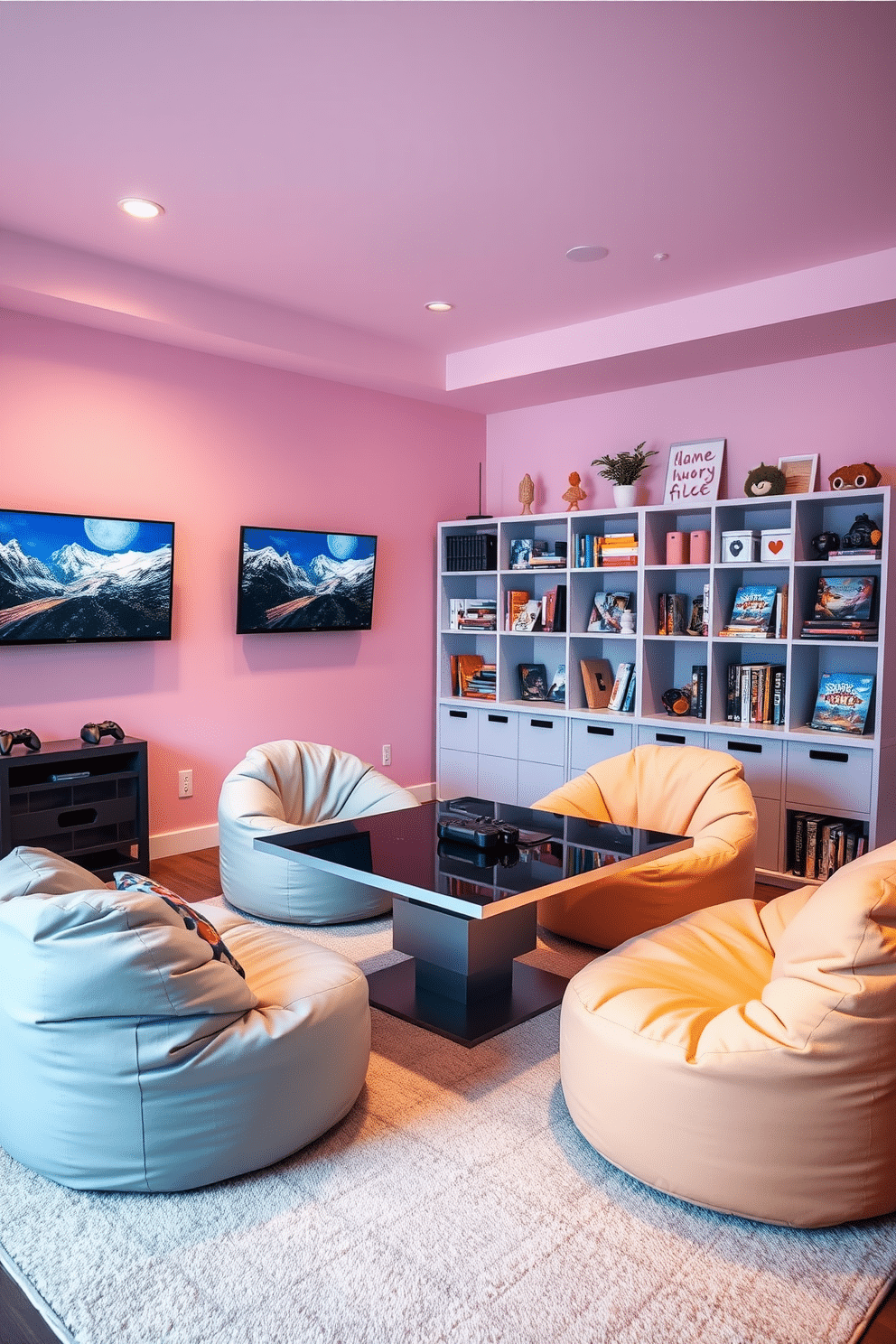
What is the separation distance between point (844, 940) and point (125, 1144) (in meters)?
1.65

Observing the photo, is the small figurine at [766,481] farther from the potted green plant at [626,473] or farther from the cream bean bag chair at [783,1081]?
the cream bean bag chair at [783,1081]

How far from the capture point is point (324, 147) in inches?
121

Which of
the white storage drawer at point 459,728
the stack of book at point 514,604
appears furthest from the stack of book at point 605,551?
the white storage drawer at point 459,728

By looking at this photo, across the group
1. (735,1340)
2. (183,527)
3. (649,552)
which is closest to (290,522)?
(183,527)

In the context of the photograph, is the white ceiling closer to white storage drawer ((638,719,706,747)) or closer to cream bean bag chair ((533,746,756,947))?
white storage drawer ((638,719,706,747))

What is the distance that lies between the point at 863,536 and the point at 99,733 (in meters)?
3.68

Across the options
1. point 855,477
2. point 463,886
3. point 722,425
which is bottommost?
point 463,886

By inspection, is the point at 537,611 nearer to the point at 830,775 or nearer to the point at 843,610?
the point at 843,610

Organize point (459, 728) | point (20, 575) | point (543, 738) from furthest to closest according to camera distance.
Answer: point (459, 728) → point (543, 738) → point (20, 575)

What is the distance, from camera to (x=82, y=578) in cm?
436

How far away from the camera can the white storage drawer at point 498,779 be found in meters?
5.79

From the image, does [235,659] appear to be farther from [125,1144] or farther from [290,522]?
[125,1144]

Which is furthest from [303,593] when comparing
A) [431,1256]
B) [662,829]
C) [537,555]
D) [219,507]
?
[431,1256]

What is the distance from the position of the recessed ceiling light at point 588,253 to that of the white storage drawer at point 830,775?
2414 millimetres
